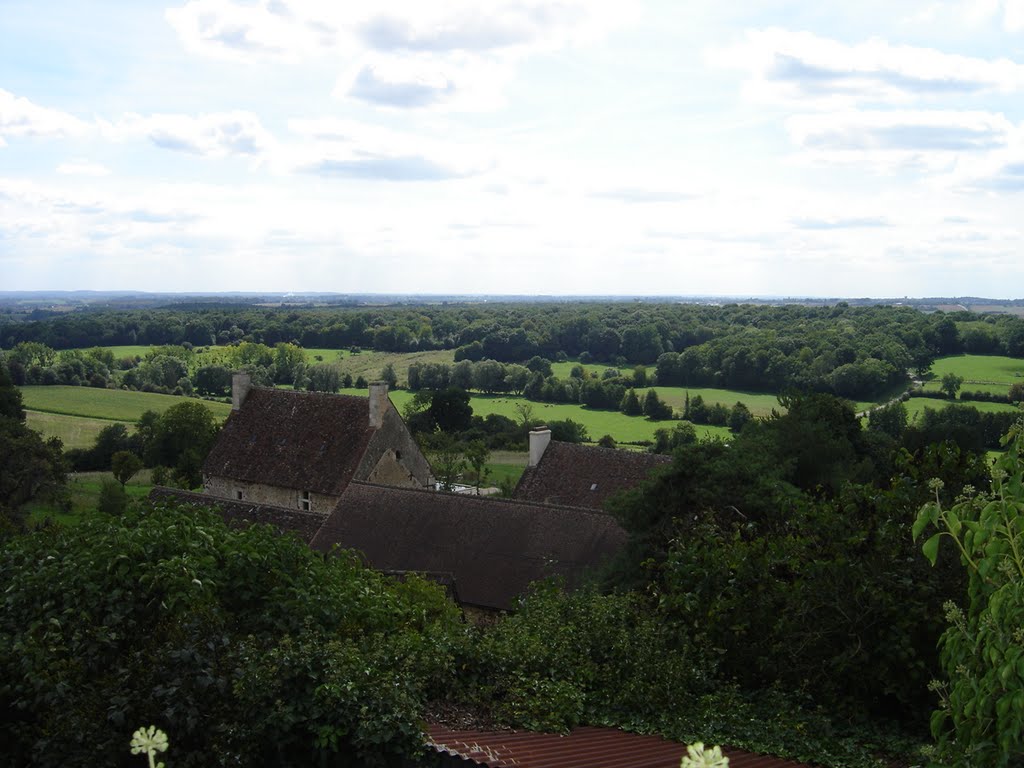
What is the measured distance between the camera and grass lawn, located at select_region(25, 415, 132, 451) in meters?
59.8

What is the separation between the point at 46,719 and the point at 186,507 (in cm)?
427

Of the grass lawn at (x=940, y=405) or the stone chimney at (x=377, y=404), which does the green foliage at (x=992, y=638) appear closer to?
the stone chimney at (x=377, y=404)

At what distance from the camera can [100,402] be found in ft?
249

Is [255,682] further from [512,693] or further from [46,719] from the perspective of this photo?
[512,693]

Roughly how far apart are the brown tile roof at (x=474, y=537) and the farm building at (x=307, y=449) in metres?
4.54

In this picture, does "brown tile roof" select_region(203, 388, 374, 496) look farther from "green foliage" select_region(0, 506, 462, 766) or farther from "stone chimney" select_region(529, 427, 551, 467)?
"green foliage" select_region(0, 506, 462, 766)

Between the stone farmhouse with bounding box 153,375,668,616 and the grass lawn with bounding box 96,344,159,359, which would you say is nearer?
the stone farmhouse with bounding box 153,375,668,616

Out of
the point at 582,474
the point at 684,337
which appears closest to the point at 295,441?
the point at 582,474

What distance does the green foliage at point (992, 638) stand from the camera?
5.63m

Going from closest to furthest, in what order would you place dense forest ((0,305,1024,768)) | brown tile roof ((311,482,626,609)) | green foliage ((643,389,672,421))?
dense forest ((0,305,1024,768)), brown tile roof ((311,482,626,609)), green foliage ((643,389,672,421))

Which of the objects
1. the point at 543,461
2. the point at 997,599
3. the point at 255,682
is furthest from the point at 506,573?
the point at 997,599

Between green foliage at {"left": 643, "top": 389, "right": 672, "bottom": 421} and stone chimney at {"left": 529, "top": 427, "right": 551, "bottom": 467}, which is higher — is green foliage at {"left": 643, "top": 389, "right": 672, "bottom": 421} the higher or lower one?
the lower one

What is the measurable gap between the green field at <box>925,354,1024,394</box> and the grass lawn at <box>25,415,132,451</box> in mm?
60882

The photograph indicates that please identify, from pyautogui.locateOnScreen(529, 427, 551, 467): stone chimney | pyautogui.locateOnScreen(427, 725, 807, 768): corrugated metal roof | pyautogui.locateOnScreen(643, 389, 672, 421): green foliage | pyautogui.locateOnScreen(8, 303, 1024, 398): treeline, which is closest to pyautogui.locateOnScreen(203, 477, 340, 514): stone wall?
pyautogui.locateOnScreen(529, 427, 551, 467): stone chimney
